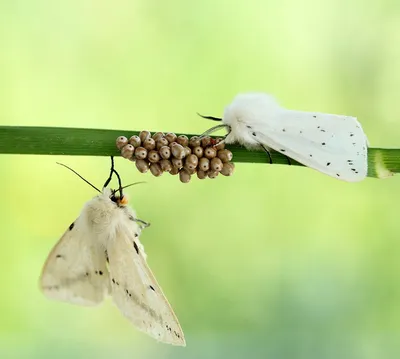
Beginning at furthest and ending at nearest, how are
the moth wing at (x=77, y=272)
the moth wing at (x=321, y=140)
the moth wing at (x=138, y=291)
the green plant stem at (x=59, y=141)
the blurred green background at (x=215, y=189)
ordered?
the blurred green background at (x=215, y=189)
the moth wing at (x=77, y=272)
the moth wing at (x=138, y=291)
the moth wing at (x=321, y=140)
the green plant stem at (x=59, y=141)

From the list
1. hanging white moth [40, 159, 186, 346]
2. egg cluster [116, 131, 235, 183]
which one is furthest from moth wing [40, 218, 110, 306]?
egg cluster [116, 131, 235, 183]

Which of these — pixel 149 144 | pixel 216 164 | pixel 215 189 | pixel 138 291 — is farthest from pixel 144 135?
pixel 215 189

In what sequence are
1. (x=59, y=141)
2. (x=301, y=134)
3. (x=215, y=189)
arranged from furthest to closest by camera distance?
(x=215, y=189), (x=301, y=134), (x=59, y=141)

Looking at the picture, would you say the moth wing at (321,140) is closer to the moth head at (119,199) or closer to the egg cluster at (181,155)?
the egg cluster at (181,155)

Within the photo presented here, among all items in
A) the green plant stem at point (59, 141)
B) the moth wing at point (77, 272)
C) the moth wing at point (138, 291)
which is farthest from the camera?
the moth wing at point (77, 272)

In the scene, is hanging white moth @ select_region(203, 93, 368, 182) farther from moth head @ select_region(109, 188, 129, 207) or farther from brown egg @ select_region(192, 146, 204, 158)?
moth head @ select_region(109, 188, 129, 207)

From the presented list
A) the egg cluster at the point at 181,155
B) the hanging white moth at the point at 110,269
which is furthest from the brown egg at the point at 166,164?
the hanging white moth at the point at 110,269

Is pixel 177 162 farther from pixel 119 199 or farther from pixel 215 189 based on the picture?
pixel 215 189
